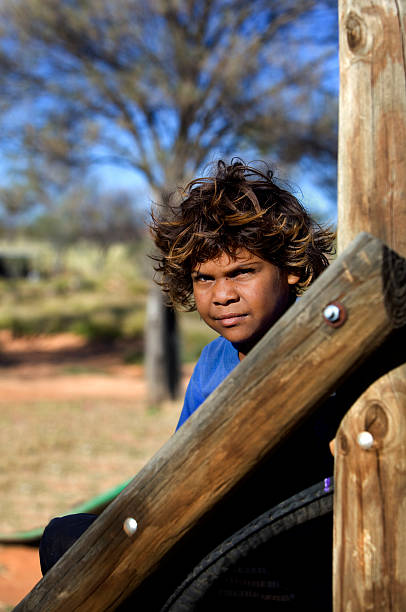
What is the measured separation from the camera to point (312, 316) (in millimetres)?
1127

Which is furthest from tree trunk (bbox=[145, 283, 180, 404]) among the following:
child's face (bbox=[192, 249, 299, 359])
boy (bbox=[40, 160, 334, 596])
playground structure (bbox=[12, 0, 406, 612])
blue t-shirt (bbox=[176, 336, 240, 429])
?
playground structure (bbox=[12, 0, 406, 612])

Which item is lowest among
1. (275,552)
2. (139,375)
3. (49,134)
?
(275,552)

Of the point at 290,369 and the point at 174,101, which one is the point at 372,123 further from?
the point at 174,101

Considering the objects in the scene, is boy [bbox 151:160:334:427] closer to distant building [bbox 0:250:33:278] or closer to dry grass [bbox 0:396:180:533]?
dry grass [bbox 0:396:180:533]

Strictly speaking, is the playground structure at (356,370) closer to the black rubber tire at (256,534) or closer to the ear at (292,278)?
the black rubber tire at (256,534)

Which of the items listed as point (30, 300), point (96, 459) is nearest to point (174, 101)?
point (96, 459)

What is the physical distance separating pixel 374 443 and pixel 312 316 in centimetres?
25

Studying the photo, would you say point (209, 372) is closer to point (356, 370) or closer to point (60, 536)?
point (60, 536)

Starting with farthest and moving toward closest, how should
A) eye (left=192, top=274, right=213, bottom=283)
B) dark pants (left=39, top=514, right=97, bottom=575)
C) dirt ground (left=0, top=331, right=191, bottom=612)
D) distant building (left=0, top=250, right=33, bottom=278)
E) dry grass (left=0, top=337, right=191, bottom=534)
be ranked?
distant building (left=0, top=250, right=33, bottom=278), dry grass (left=0, top=337, right=191, bottom=534), dirt ground (left=0, top=331, right=191, bottom=612), eye (left=192, top=274, right=213, bottom=283), dark pants (left=39, top=514, right=97, bottom=575)

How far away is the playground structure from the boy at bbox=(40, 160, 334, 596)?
503mm

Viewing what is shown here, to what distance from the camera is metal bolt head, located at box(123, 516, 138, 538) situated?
126cm

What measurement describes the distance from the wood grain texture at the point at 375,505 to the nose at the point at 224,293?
1.89 ft

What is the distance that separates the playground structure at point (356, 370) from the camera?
1102mm

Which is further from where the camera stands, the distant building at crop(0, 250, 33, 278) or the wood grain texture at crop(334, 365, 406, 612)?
the distant building at crop(0, 250, 33, 278)
